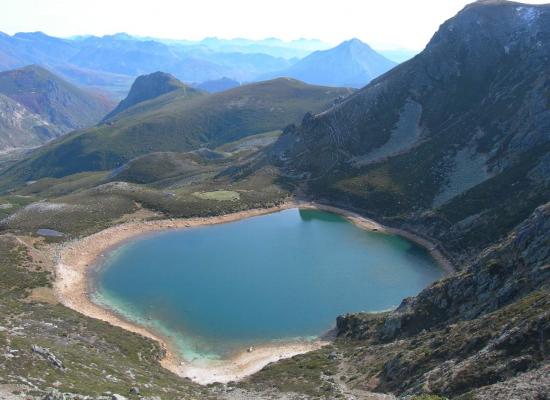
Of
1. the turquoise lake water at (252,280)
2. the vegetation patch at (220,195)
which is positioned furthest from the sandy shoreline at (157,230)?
the vegetation patch at (220,195)

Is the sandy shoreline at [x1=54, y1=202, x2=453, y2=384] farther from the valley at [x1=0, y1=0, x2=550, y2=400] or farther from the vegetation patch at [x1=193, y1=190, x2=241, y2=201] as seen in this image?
the vegetation patch at [x1=193, y1=190, x2=241, y2=201]

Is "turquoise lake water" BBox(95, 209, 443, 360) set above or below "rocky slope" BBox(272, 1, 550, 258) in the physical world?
below

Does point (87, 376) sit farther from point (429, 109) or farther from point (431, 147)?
point (429, 109)

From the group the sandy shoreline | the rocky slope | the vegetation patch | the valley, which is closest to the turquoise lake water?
the valley

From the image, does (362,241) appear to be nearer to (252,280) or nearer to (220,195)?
(252,280)

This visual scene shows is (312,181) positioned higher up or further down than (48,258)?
higher up

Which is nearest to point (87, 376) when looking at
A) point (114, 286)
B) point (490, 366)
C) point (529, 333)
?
point (490, 366)
